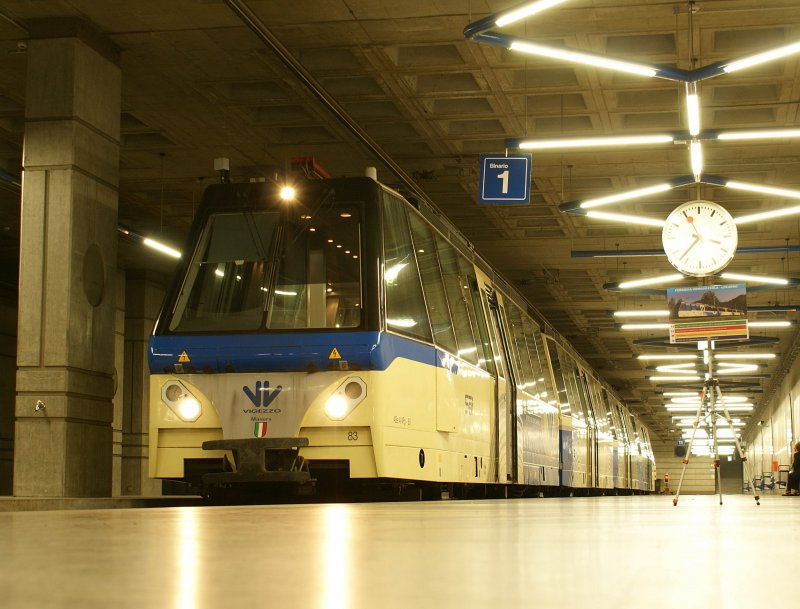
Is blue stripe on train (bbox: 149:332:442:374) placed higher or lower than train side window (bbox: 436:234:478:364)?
lower

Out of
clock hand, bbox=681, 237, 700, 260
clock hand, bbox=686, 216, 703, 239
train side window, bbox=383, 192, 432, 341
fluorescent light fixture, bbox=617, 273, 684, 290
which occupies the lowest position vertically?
train side window, bbox=383, 192, 432, 341

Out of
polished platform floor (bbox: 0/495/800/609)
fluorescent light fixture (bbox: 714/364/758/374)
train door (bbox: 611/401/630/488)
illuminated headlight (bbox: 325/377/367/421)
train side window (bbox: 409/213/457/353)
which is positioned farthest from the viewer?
fluorescent light fixture (bbox: 714/364/758/374)

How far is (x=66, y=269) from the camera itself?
12.5m

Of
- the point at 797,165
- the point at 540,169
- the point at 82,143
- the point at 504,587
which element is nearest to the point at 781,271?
the point at 797,165

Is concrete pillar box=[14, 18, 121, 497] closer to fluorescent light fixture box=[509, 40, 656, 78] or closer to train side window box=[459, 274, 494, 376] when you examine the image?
train side window box=[459, 274, 494, 376]

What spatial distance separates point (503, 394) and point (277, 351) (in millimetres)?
4587

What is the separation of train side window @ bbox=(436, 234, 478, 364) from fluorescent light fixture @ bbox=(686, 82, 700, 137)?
318 centimetres

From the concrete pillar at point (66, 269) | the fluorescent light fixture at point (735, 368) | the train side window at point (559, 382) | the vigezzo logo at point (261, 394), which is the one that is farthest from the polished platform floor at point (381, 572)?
the fluorescent light fixture at point (735, 368)

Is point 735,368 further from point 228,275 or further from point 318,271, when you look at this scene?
point 228,275

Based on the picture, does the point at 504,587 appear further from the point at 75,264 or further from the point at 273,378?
the point at 75,264

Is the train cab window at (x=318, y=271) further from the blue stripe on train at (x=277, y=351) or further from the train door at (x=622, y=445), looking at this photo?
the train door at (x=622, y=445)

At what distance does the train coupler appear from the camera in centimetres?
871

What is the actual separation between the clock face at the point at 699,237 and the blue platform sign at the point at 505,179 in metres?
2.57

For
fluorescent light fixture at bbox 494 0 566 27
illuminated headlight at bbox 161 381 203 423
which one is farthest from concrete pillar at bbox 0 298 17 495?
fluorescent light fixture at bbox 494 0 566 27
